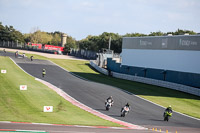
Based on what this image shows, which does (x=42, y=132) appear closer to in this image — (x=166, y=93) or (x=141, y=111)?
(x=141, y=111)

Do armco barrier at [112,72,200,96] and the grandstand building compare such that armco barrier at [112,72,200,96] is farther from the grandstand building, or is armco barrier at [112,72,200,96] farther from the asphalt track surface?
the asphalt track surface

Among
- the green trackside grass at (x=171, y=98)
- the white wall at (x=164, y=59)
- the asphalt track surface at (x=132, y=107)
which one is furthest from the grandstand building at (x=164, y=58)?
the asphalt track surface at (x=132, y=107)

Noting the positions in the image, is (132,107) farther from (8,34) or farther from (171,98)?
(8,34)

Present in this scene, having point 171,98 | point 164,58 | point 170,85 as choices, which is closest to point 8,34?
point 164,58

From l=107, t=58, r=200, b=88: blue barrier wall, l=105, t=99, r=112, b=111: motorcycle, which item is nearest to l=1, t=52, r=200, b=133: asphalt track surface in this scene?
l=105, t=99, r=112, b=111: motorcycle

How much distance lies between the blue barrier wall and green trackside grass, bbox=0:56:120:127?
871 inches

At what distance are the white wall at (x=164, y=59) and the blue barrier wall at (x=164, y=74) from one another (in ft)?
3.77

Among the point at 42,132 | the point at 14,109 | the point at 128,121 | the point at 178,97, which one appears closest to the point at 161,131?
the point at 128,121

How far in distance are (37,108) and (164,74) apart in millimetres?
32020

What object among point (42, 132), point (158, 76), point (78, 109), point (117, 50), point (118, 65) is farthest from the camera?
point (117, 50)

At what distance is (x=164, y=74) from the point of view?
5538cm

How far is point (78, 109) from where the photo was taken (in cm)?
3030

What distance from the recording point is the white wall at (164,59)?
5069 cm

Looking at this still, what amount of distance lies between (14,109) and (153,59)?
38.3 m
